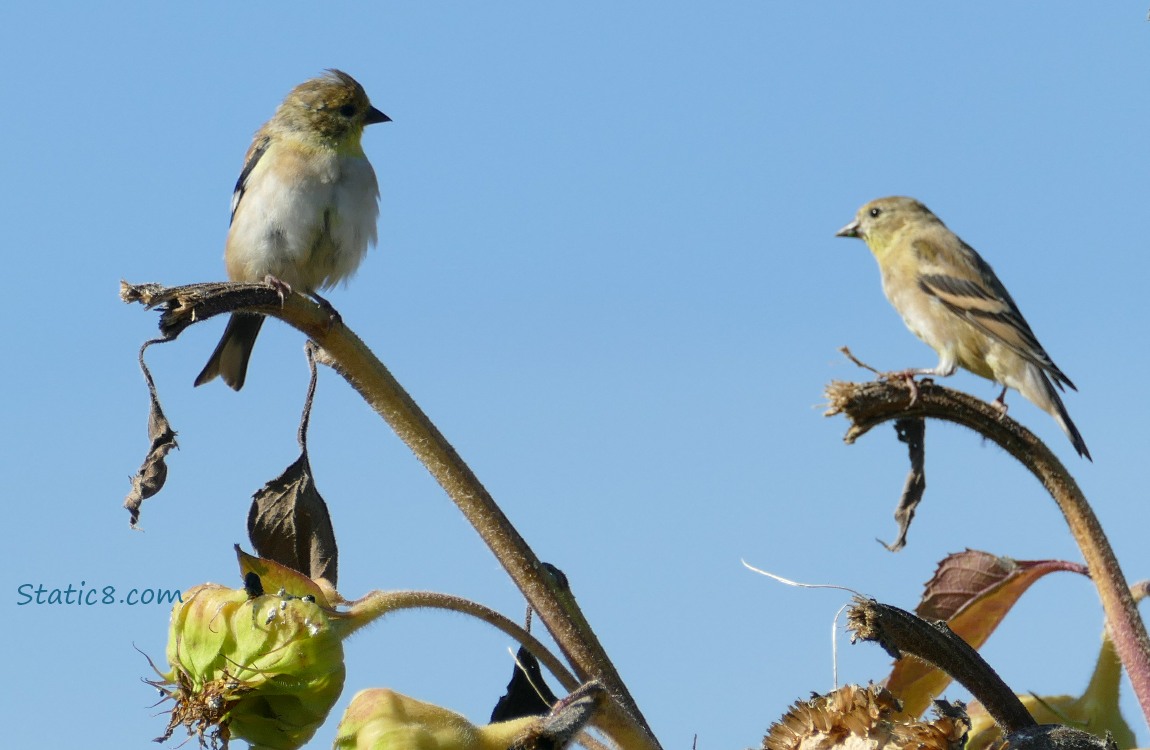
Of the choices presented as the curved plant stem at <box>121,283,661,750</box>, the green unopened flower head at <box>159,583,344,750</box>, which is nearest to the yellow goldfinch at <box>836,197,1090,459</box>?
the curved plant stem at <box>121,283,661,750</box>

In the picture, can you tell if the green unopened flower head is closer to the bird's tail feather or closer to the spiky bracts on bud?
the spiky bracts on bud

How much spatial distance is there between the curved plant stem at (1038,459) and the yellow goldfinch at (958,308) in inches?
187

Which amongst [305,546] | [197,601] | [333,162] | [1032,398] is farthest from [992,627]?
[1032,398]

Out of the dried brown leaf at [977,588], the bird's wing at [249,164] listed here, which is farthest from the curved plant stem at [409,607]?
the bird's wing at [249,164]

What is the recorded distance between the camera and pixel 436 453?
2.14 meters

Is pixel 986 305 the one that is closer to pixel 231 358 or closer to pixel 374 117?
pixel 374 117

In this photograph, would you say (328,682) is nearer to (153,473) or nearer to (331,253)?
(153,473)

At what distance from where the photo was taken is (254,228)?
19.8 feet

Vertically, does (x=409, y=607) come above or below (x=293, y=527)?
below

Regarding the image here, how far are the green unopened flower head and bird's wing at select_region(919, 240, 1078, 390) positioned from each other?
20.4 feet

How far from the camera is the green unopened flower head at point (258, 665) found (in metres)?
2.14

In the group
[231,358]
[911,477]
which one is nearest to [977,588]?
[911,477]

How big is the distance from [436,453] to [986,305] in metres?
6.89

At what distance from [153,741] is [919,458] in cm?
165
